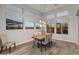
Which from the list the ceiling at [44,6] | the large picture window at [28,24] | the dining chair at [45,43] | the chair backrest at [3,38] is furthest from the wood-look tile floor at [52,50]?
the ceiling at [44,6]

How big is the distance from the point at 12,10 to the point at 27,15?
32 cm

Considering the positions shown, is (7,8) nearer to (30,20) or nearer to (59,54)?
(30,20)

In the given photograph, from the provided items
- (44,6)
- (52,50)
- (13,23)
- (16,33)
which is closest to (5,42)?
(16,33)

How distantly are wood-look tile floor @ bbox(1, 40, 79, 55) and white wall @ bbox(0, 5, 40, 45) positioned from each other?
0.40ft

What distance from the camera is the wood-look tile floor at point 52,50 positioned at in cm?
199

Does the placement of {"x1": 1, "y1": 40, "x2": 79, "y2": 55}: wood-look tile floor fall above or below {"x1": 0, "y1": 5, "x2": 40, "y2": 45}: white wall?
below

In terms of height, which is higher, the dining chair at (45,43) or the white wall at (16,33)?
the white wall at (16,33)

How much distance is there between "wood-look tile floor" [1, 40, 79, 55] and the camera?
1985mm

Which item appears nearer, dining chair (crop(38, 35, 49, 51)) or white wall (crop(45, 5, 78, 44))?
white wall (crop(45, 5, 78, 44))

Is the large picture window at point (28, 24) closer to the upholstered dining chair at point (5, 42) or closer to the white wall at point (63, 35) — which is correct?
the white wall at point (63, 35)

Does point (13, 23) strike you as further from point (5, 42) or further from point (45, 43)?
point (45, 43)

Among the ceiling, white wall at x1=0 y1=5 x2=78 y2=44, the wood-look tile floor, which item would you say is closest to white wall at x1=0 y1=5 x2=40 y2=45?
white wall at x1=0 y1=5 x2=78 y2=44

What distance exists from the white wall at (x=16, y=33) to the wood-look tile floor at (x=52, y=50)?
12cm

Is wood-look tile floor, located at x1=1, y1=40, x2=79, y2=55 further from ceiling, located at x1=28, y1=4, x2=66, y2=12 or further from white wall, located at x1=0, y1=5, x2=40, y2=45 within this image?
ceiling, located at x1=28, y1=4, x2=66, y2=12
